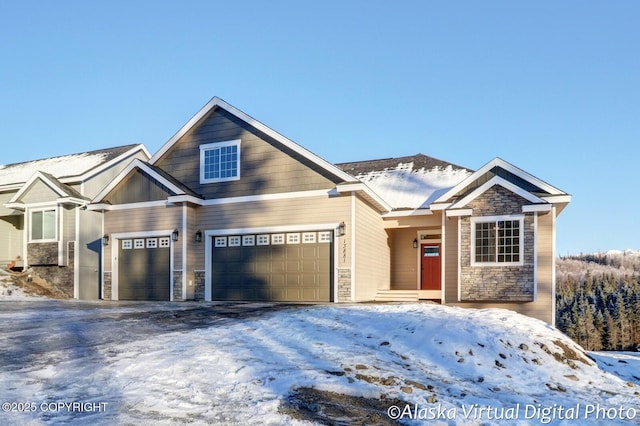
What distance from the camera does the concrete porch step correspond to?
55.8 ft

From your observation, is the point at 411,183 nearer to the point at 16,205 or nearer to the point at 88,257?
the point at 88,257

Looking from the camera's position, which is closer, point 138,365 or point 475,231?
point 138,365

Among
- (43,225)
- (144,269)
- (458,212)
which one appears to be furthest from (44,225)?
(458,212)

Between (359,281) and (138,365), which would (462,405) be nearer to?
(138,365)

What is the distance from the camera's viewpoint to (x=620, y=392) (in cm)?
729

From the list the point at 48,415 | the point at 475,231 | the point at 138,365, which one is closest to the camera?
the point at 48,415

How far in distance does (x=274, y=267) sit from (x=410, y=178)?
684cm

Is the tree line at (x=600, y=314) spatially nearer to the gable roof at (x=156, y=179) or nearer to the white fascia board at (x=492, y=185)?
the white fascia board at (x=492, y=185)

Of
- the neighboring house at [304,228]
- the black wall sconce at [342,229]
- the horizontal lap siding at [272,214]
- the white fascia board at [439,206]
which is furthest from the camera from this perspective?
the white fascia board at [439,206]

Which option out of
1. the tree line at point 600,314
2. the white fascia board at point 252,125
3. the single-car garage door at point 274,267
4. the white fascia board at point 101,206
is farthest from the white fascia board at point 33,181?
the tree line at point 600,314

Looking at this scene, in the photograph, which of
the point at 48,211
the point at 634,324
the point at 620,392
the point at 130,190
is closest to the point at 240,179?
the point at 130,190

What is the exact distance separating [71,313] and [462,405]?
33.2ft

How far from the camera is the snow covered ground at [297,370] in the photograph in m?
5.07

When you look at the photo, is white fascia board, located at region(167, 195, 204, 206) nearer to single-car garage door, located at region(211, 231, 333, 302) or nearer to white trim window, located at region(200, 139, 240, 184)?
white trim window, located at region(200, 139, 240, 184)
